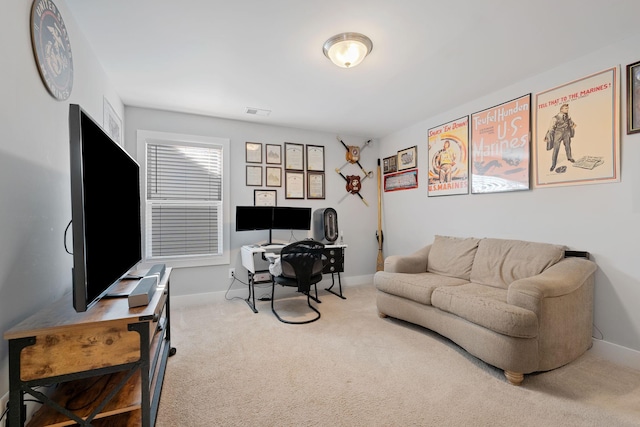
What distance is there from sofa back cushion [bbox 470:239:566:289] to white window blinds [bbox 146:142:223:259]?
10.2 feet

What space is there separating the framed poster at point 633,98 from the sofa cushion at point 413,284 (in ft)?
5.75

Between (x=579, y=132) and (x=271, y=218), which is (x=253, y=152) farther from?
(x=579, y=132)

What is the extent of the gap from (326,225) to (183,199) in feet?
6.40

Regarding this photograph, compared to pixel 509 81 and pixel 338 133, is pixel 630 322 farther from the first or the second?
pixel 338 133

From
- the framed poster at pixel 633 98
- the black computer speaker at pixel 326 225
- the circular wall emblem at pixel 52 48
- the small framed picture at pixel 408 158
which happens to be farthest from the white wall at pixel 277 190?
the framed poster at pixel 633 98

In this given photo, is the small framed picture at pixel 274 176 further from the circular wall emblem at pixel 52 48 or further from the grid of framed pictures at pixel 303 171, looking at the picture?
the circular wall emblem at pixel 52 48

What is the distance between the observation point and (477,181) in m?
3.26

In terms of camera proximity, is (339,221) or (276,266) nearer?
(276,266)

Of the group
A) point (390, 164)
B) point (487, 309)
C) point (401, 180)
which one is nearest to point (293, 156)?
point (390, 164)

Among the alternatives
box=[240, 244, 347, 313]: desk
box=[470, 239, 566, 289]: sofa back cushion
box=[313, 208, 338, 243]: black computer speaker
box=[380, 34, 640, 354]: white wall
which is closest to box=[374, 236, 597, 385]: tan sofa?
box=[470, 239, 566, 289]: sofa back cushion

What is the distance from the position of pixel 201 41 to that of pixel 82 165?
156 cm

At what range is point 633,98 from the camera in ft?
6.95

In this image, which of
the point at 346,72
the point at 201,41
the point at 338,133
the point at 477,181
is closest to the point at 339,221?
the point at 338,133

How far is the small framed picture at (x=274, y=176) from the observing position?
410 cm
